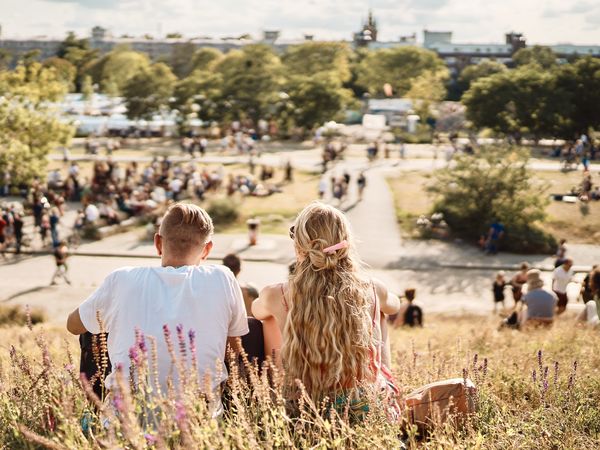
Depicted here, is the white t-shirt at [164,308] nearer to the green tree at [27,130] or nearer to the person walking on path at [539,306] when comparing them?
the person walking on path at [539,306]

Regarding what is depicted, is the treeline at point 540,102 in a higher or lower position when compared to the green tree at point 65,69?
lower

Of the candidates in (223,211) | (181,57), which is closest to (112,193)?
(223,211)

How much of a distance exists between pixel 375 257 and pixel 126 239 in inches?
342

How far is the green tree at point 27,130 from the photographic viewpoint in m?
28.7

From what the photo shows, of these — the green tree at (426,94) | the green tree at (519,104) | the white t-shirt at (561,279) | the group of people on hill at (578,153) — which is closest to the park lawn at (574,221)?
the group of people on hill at (578,153)

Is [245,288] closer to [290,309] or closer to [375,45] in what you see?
[290,309]

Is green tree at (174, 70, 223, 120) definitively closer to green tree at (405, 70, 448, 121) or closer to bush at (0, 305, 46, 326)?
green tree at (405, 70, 448, 121)

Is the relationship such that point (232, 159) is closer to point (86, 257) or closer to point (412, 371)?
point (86, 257)

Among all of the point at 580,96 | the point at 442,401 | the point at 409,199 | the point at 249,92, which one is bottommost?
the point at 409,199

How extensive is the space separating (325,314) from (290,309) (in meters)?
0.19

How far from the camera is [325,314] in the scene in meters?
3.59

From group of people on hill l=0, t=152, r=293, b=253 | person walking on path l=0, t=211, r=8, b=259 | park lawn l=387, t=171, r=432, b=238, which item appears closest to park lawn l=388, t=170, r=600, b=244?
park lawn l=387, t=171, r=432, b=238

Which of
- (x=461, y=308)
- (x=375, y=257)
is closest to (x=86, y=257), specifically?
(x=375, y=257)

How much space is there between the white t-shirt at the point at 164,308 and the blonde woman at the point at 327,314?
35 cm
